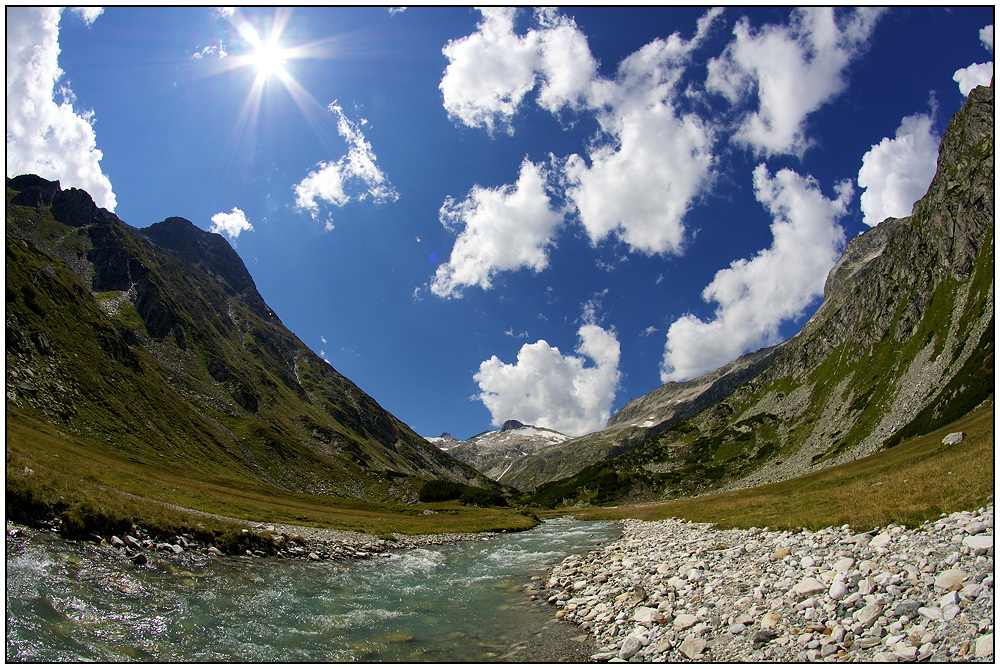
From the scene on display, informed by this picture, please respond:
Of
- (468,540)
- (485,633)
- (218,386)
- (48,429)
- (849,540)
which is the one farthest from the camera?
(218,386)

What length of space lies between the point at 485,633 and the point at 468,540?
1624 inches

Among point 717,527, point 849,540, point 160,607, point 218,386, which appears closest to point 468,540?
point 717,527

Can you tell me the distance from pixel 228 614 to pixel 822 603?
19703mm

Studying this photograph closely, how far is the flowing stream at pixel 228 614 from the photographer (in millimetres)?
12508

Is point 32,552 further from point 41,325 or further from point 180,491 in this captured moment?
point 41,325

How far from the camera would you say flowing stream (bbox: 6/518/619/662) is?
12.5m

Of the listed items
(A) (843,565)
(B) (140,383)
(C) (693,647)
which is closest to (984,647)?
(A) (843,565)

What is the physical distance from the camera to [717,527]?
1297 inches

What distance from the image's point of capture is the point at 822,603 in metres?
11.0

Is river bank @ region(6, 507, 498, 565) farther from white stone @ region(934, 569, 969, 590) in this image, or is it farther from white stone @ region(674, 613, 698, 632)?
white stone @ region(934, 569, 969, 590)

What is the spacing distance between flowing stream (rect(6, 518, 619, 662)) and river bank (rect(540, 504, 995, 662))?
448cm

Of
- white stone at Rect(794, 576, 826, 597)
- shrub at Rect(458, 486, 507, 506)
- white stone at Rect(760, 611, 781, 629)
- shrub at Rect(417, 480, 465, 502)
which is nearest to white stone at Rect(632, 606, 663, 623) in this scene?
white stone at Rect(760, 611, 781, 629)

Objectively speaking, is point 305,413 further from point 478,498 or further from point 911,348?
point 911,348

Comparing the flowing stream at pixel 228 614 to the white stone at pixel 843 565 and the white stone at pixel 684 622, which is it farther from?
the white stone at pixel 843 565
